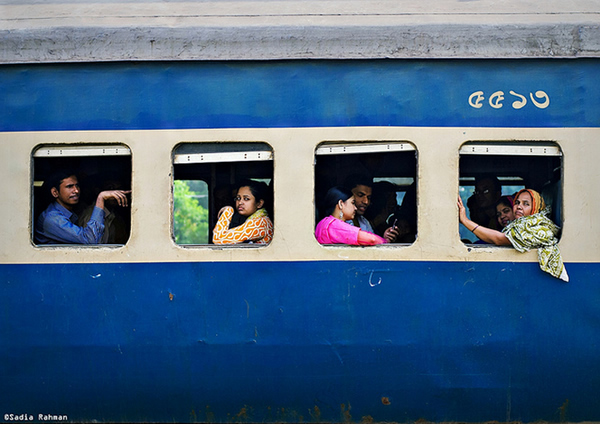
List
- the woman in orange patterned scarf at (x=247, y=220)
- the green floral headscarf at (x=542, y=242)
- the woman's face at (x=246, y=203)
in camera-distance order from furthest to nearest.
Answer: the woman's face at (x=246, y=203), the woman in orange patterned scarf at (x=247, y=220), the green floral headscarf at (x=542, y=242)

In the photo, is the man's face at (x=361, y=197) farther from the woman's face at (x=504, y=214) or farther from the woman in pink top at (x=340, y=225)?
the woman's face at (x=504, y=214)

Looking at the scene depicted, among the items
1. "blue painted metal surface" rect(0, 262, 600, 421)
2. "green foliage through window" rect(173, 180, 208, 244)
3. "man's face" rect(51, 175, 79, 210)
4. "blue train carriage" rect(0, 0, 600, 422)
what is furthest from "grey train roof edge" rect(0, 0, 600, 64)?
"green foliage through window" rect(173, 180, 208, 244)

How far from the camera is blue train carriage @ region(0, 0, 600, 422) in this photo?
385 centimetres

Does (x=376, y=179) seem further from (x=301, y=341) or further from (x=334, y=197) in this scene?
(x=301, y=341)

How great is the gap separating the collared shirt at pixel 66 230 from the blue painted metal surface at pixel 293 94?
55 cm

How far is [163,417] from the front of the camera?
157 inches

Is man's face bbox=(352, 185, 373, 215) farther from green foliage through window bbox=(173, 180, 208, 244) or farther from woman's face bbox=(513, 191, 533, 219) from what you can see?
green foliage through window bbox=(173, 180, 208, 244)

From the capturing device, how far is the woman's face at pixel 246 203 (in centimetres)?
415

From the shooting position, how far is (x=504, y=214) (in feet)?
13.7

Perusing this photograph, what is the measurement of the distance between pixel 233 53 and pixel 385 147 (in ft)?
3.51

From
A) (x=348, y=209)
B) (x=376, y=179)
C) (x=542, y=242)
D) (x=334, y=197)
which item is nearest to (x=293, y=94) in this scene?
(x=334, y=197)

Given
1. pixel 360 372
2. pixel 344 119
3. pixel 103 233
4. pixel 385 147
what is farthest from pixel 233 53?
pixel 360 372

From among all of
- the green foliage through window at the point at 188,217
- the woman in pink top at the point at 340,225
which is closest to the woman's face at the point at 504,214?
the woman in pink top at the point at 340,225

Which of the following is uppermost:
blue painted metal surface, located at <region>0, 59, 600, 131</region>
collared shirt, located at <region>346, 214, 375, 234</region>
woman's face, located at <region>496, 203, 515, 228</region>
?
blue painted metal surface, located at <region>0, 59, 600, 131</region>
